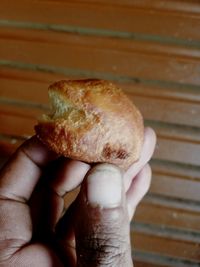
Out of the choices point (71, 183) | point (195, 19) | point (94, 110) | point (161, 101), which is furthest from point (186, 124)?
point (94, 110)

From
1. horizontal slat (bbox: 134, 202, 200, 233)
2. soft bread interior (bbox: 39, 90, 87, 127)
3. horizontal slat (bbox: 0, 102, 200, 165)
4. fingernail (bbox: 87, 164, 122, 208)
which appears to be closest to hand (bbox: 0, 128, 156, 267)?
fingernail (bbox: 87, 164, 122, 208)

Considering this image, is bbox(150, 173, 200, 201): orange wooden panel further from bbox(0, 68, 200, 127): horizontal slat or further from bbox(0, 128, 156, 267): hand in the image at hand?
bbox(0, 128, 156, 267): hand

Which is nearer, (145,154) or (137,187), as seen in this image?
(145,154)

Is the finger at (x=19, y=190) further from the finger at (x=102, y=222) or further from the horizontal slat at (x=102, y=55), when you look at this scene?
the horizontal slat at (x=102, y=55)

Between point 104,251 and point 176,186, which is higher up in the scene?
point 104,251

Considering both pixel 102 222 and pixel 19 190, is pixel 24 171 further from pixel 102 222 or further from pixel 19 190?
pixel 102 222

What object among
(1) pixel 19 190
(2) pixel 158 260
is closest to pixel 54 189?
(1) pixel 19 190
